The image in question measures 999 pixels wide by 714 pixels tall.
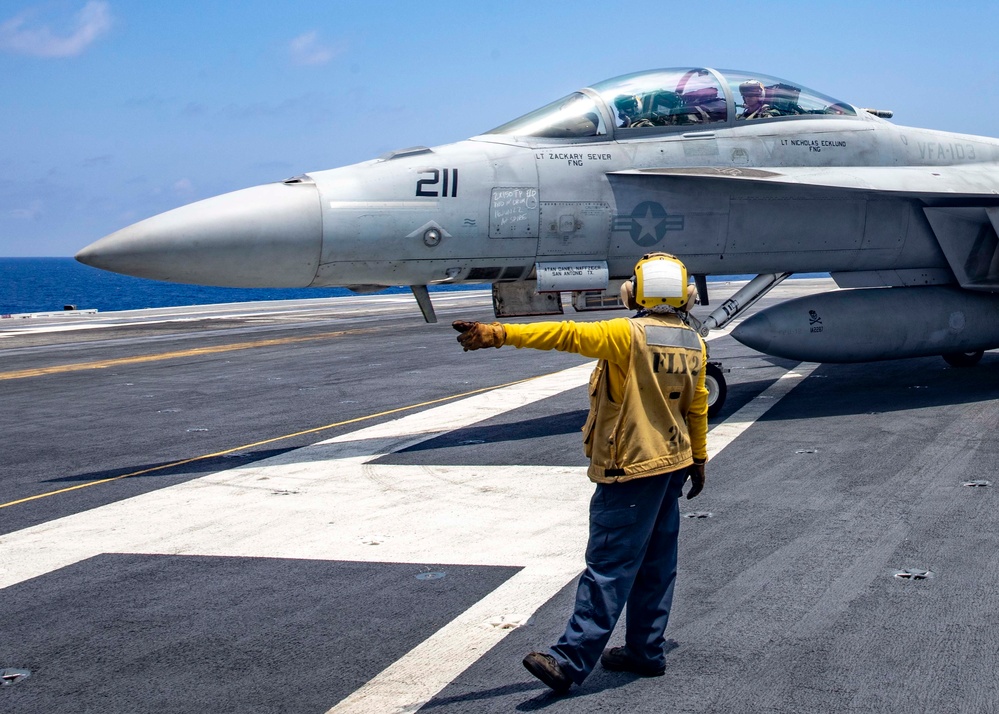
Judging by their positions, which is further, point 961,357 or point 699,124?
point 961,357

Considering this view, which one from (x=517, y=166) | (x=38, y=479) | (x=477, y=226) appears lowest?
(x=38, y=479)

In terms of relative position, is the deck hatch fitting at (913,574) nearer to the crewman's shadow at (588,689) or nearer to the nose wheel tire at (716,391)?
the crewman's shadow at (588,689)

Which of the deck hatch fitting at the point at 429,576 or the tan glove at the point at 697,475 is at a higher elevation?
the tan glove at the point at 697,475

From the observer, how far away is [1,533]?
22.3 ft

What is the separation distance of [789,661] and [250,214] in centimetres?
598

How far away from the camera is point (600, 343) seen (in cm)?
418

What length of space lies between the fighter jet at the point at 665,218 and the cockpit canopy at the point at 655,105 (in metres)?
0.02

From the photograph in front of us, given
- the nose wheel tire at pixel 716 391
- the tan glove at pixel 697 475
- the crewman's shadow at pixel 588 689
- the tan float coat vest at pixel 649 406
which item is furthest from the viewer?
the nose wheel tire at pixel 716 391

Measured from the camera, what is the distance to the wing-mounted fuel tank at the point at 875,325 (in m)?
10.7

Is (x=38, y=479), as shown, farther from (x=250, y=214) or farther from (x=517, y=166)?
(x=517, y=166)

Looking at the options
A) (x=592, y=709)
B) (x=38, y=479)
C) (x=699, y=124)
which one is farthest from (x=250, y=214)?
(x=592, y=709)

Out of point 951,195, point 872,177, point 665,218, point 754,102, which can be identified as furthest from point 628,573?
point 951,195

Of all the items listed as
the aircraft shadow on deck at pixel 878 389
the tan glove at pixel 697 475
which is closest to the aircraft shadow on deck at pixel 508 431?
the aircraft shadow on deck at pixel 878 389

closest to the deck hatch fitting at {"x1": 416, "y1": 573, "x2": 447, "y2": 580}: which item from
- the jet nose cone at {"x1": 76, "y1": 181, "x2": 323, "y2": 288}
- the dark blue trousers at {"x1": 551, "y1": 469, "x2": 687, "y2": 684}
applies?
the dark blue trousers at {"x1": 551, "y1": 469, "x2": 687, "y2": 684}
